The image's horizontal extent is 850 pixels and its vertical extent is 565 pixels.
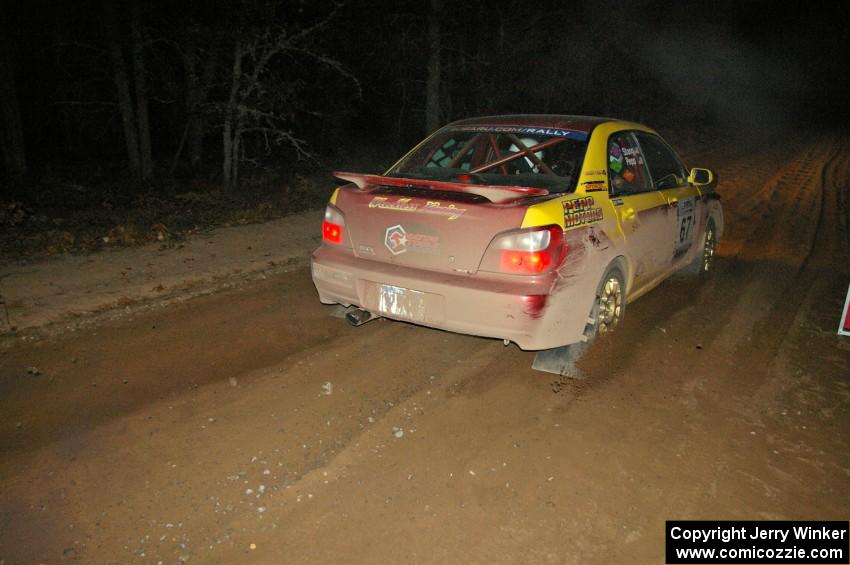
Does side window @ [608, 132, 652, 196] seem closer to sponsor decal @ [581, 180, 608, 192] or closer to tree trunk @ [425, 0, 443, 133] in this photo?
sponsor decal @ [581, 180, 608, 192]

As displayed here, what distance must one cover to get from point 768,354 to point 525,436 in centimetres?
240

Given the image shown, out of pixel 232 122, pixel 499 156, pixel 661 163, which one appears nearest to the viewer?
pixel 499 156

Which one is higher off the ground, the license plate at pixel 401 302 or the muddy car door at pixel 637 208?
the muddy car door at pixel 637 208

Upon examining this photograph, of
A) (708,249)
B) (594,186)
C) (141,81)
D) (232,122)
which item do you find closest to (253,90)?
(232,122)

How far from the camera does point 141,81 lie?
13.3 meters

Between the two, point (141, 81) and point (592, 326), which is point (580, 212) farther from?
point (141, 81)

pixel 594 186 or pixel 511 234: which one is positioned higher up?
pixel 594 186

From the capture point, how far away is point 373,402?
383cm

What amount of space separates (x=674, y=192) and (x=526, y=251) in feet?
8.14

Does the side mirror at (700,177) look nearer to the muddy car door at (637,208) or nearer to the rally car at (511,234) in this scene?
the rally car at (511,234)

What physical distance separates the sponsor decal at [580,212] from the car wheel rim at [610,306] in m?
0.56

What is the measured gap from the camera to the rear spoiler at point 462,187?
371 centimetres

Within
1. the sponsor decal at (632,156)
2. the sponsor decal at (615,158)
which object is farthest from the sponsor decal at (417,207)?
the sponsor decal at (632,156)

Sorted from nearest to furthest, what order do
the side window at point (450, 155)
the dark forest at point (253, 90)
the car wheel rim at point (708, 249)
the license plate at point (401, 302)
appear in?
the license plate at point (401, 302) → the side window at point (450, 155) → the car wheel rim at point (708, 249) → the dark forest at point (253, 90)
